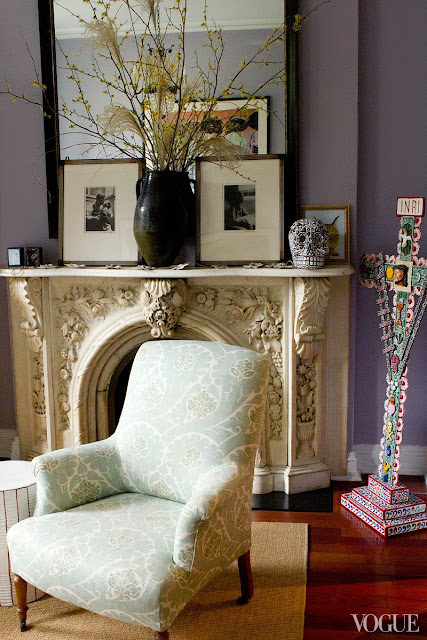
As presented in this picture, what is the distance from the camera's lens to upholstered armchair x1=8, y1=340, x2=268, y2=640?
201 centimetres

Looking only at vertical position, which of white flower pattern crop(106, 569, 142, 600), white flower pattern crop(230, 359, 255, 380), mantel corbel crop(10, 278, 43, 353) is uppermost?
mantel corbel crop(10, 278, 43, 353)

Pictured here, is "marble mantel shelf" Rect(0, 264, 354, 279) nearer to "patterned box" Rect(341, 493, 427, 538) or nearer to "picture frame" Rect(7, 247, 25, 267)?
"picture frame" Rect(7, 247, 25, 267)

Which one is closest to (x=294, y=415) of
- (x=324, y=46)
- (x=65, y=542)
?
(x=65, y=542)

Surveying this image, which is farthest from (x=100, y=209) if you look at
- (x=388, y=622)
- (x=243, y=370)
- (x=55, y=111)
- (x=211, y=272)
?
(x=388, y=622)

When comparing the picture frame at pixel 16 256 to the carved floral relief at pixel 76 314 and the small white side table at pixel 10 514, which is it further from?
the small white side table at pixel 10 514

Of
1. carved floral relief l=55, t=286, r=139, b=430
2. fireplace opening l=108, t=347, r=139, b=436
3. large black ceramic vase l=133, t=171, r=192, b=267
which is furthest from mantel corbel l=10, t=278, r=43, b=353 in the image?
large black ceramic vase l=133, t=171, r=192, b=267

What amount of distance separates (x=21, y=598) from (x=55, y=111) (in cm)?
235

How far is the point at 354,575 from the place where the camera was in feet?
8.74

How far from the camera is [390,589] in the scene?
8.39 feet

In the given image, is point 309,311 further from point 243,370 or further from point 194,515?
point 194,515

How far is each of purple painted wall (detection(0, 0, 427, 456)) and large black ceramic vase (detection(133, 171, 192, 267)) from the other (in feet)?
2.12

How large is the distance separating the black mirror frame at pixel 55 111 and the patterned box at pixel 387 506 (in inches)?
54.5

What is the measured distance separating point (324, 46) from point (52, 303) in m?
1.88

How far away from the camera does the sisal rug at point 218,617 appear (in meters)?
2.31
